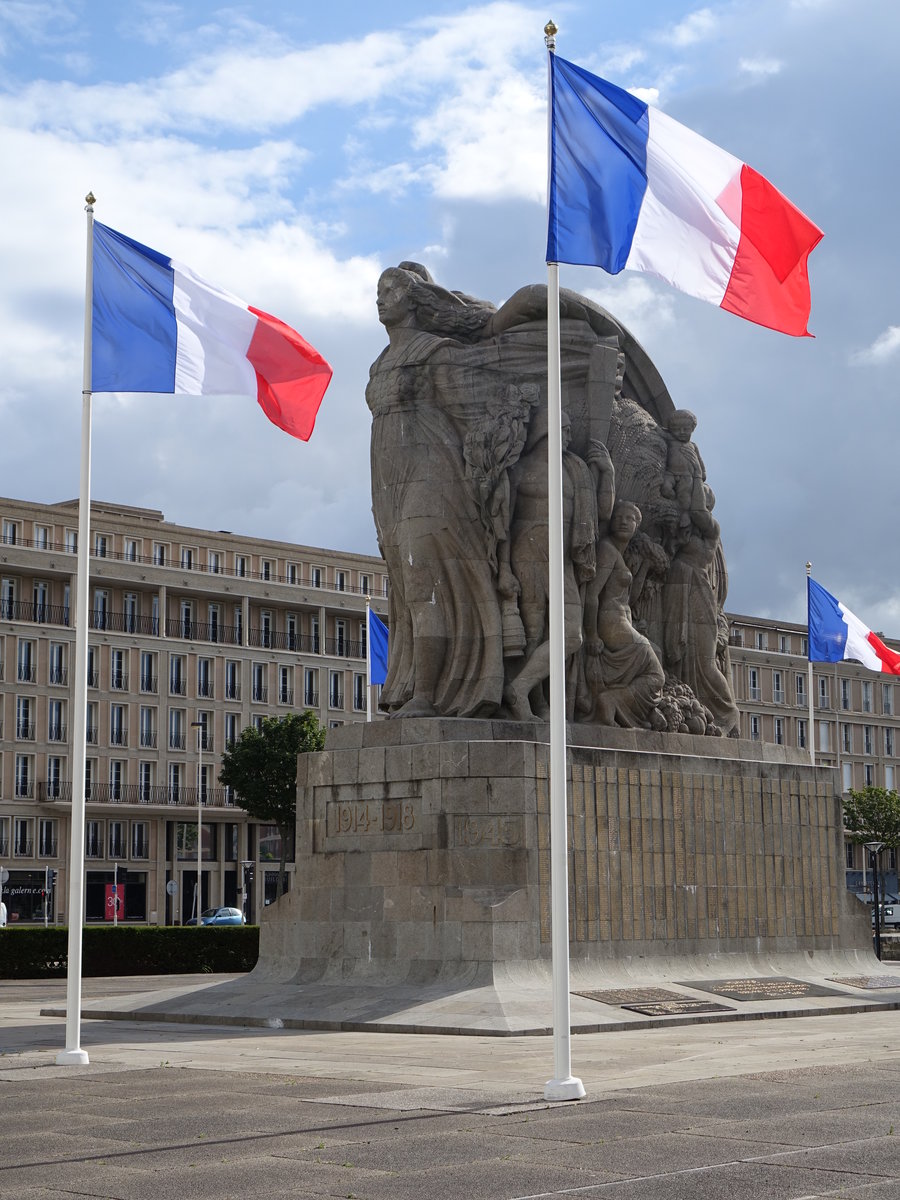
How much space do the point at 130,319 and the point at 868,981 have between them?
1330cm

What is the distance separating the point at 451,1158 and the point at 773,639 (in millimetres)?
89618

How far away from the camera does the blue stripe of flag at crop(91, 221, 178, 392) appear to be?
1678 centimetres

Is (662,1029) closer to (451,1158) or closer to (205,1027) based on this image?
(205,1027)

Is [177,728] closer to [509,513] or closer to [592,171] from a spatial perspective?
[509,513]

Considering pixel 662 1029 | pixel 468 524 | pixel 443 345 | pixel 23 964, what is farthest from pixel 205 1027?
pixel 23 964

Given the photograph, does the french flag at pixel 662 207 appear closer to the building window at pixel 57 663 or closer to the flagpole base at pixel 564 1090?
the flagpole base at pixel 564 1090

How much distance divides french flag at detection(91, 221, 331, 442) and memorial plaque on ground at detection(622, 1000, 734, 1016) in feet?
23.6

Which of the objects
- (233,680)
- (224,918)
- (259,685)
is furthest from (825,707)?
(224,918)

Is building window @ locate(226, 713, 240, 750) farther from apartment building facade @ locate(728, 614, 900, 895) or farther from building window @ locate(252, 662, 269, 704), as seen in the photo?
apartment building facade @ locate(728, 614, 900, 895)

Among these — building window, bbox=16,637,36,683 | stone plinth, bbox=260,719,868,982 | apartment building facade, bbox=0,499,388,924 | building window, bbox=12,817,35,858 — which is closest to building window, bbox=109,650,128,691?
apartment building facade, bbox=0,499,388,924

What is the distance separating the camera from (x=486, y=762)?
65.8ft

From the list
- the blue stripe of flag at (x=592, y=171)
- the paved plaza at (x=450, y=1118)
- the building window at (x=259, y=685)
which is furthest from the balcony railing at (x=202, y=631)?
the blue stripe of flag at (x=592, y=171)

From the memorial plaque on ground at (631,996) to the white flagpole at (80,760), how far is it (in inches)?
233

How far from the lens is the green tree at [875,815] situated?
80.3 meters
